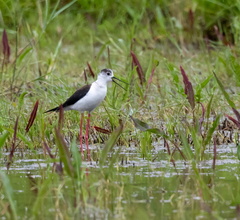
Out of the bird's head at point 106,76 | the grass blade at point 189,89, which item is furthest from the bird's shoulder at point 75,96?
the grass blade at point 189,89

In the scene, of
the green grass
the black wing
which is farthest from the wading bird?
the green grass

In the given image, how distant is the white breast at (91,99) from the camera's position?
20.9 feet

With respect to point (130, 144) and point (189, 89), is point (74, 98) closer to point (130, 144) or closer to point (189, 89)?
point (130, 144)

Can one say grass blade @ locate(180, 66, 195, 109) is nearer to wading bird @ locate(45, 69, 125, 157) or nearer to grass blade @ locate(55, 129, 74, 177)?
wading bird @ locate(45, 69, 125, 157)

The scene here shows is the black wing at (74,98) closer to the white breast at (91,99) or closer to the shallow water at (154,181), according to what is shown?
the white breast at (91,99)

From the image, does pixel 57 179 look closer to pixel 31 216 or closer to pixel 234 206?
pixel 31 216

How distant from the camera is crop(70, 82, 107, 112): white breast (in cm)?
638

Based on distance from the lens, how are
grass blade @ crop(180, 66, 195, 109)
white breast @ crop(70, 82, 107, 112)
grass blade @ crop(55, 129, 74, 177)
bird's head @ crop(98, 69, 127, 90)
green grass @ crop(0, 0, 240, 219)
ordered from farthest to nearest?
bird's head @ crop(98, 69, 127, 90), white breast @ crop(70, 82, 107, 112), grass blade @ crop(180, 66, 195, 109), grass blade @ crop(55, 129, 74, 177), green grass @ crop(0, 0, 240, 219)

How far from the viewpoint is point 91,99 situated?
21.0 feet

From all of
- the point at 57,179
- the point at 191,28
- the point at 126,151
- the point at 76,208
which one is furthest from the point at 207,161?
the point at 191,28

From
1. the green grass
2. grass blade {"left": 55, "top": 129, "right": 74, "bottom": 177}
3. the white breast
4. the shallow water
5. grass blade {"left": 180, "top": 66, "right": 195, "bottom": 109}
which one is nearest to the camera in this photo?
the shallow water

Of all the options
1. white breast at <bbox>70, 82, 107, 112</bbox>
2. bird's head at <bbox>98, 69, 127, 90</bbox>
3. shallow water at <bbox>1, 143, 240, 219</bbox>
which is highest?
bird's head at <bbox>98, 69, 127, 90</bbox>

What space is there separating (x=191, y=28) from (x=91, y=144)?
4645 mm

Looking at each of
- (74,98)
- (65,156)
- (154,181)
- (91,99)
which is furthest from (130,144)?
(65,156)
